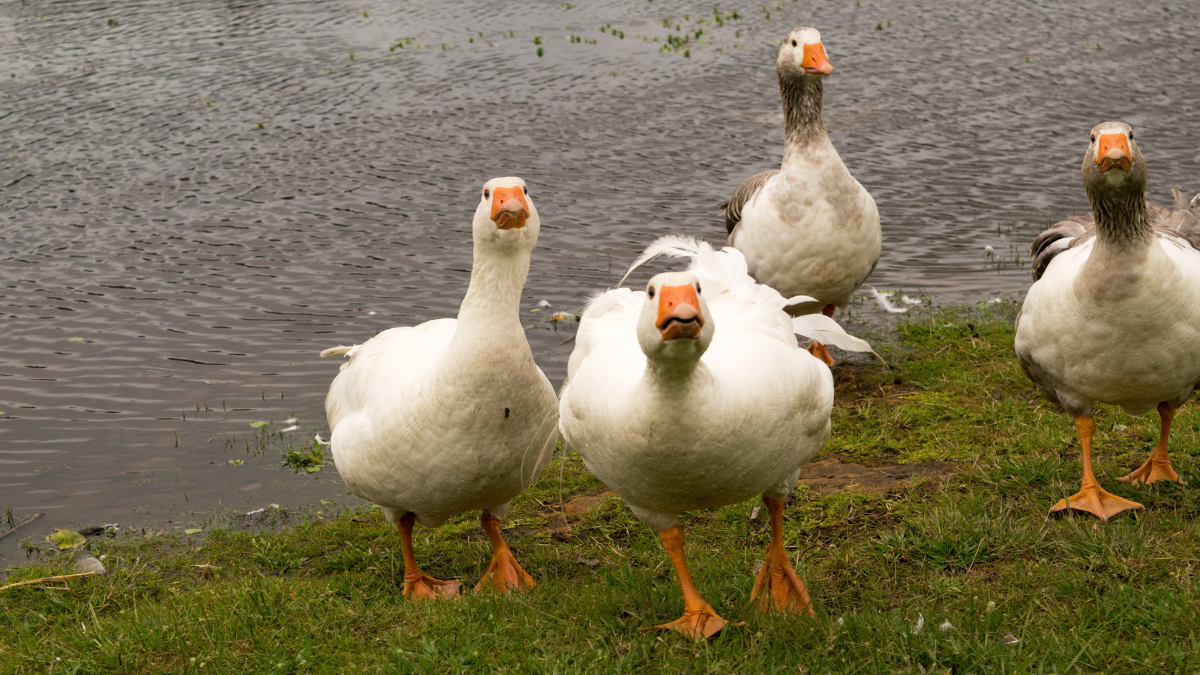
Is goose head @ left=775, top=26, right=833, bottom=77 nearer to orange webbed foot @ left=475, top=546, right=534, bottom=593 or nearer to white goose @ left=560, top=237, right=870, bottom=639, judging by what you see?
white goose @ left=560, top=237, right=870, bottom=639

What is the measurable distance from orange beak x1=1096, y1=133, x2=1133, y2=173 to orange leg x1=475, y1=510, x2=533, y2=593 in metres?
3.59

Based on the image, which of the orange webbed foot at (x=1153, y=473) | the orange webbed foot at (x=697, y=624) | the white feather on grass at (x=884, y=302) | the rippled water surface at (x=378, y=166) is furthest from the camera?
the white feather on grass at (x=884, y=302)

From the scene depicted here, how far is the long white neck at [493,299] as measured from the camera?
16.1ft

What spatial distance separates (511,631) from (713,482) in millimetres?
1146

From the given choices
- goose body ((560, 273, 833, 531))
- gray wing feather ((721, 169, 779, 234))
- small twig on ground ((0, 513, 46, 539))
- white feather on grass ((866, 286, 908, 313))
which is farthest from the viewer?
white feather on grass ((866, 286, 908, 313))

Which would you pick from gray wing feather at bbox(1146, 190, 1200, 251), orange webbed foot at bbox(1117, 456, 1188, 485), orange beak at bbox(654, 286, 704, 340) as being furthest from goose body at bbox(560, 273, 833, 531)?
gray wing feather at bbox(1146, 190, 1200, 251)

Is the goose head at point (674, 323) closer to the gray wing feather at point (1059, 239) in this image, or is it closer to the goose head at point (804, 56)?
the gray wing feather at point (1059, 239)

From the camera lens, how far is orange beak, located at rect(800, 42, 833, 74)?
8250mm

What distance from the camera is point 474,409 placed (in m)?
4.86

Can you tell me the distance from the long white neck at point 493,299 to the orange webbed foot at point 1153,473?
3.50 meters

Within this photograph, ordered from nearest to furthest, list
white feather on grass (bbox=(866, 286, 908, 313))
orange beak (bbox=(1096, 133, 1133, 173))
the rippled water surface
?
orange beak (bbox=(1096, 133, 1133, 173)) < the rippled water surface < white feather on grass (bbox=(866, 286, 908, 313))

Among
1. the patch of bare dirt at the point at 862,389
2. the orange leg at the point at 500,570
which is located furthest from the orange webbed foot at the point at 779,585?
the patch of bare dirt at the point at 862,389

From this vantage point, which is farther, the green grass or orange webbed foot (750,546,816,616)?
orange webbed foot (750,546,816,616)

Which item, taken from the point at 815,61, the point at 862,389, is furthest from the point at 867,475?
the point at 815,61
